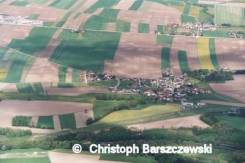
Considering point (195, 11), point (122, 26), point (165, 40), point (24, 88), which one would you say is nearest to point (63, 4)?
point (122, 26)

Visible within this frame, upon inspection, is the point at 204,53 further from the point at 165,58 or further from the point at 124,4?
the point at 124,4

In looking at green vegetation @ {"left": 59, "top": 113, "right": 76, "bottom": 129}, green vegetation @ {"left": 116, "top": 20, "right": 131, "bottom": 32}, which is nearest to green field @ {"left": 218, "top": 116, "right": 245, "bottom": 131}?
green vegetation @ {"left": 59, "top": 113, "right": 76, "bottom": 129}

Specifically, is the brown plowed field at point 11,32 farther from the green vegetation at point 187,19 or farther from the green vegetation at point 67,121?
the green vegetation at point 187,19

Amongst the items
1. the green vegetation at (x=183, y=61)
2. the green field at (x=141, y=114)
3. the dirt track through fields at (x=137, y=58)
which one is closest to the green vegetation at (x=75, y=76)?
the dirt track through fields at (x=137, y=58)

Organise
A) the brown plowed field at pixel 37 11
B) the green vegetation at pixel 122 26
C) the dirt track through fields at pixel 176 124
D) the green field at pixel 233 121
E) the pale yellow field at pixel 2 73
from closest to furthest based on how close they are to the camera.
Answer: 1. the dirt track through fields at pixel 176 124
2. the green field at pixel 233 121
3. the pale yellow field at pixel 2 73
4. the green vegetation at pixel 122 26
5. the brown plowed field at pixel 37 11

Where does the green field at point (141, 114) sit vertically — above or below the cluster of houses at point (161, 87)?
below

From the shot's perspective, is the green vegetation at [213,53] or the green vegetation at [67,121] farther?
the green vegetation at [213,53]

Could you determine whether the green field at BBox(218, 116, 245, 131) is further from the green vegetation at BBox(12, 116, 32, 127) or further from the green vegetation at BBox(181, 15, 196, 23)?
the green vegetation at BBox(181, 15, 196, 23)

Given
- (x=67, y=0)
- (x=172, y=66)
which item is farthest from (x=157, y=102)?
(x=67, y=0)

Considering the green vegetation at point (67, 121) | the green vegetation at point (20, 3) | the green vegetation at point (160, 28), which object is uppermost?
the green vegetation at point (20, 3)
